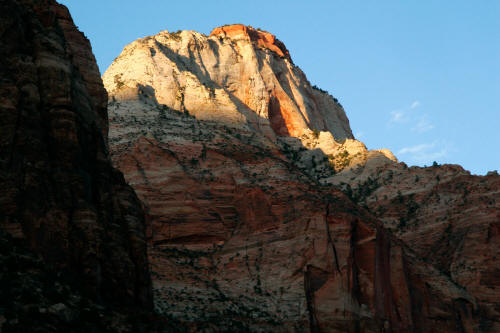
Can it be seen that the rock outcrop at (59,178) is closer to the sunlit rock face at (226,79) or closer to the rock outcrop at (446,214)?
the rock outcrop at (446,214)

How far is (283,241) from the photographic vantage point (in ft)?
238

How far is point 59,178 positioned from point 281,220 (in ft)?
120

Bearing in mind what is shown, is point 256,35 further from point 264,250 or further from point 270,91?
point 264,250

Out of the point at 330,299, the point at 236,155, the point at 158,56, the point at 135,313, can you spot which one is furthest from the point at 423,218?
the point at 135,313

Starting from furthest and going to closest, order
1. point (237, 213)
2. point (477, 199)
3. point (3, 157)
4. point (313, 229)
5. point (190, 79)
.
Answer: point (190, 79), point (477, 199), point (237, 213), point (313, 229), point (3, 157)

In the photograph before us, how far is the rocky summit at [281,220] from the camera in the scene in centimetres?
6700

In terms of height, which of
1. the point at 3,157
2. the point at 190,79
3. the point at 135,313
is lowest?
the point at 135,313

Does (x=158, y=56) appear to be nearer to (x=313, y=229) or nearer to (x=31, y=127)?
(x=313, y=229)

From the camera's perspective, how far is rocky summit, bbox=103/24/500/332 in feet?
220

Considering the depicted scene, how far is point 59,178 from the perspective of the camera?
39594 millimetres

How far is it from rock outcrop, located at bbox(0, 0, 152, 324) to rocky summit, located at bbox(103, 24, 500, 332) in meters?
15.9

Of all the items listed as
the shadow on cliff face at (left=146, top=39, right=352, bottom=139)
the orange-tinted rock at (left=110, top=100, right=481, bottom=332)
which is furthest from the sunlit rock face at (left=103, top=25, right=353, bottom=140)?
the orange-tinted rock at (left=110, top=100, right=481, bottom=332)

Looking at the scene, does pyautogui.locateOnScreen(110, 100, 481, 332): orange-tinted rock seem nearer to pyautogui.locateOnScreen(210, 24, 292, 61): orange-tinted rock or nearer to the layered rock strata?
the layered rock strata

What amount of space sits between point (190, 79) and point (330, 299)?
42566mm
